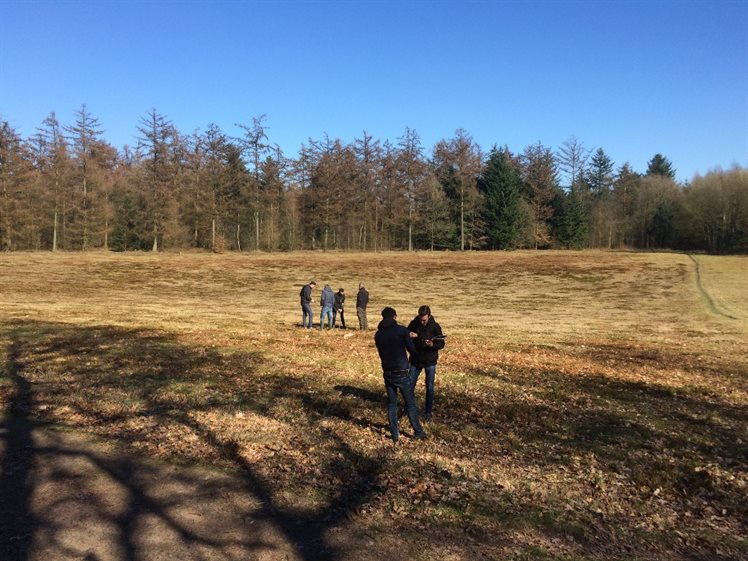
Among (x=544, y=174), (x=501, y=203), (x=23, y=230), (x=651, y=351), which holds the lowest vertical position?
(x=651, y=351)

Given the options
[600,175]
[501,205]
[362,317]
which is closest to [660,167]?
[600,175]

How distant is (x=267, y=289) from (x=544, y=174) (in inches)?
2151

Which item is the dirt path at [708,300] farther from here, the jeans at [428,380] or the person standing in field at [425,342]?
the person standing in field at [425,342]

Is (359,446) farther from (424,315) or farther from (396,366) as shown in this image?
(424,315)

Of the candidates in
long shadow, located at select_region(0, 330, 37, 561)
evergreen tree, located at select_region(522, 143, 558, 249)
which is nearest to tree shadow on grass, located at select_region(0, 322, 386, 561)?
long shadow, located at select_region(0, 330, 37, 561)

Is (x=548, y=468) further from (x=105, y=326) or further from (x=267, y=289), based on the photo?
(x=267, y=289)

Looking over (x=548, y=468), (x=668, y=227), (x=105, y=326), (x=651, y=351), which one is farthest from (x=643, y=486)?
(x=668, y=227)

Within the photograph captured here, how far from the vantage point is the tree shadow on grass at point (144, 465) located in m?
4.68

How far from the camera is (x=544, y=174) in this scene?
79.8 m

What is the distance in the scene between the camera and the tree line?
56.8 m

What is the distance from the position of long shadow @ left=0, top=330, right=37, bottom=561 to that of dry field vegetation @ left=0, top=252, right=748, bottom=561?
0.08ft

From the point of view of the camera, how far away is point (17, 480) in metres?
5.76

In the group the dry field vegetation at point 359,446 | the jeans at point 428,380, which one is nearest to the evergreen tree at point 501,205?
the dry field vegetation at point 359,446

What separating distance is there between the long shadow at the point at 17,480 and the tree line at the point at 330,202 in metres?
53.7
